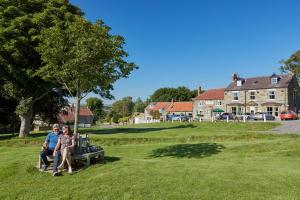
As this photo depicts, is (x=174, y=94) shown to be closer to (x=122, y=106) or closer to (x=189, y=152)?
(x=122, y=106)

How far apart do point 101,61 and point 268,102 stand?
188 ft

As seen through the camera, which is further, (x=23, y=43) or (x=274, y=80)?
(x=274, y=80)

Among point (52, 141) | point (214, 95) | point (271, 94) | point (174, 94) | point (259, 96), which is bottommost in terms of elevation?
point (52, 141)

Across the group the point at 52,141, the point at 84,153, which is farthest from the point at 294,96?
the point at 52,141

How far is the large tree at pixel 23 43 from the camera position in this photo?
86.2 ft

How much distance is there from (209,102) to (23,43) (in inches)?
2249

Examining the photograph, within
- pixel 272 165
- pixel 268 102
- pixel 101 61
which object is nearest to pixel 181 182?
→ pixel 272 165

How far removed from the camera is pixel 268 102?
6406 cm

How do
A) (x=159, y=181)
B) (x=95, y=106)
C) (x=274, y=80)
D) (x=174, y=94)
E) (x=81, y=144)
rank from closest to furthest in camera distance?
(x=159, y=181)
(x=81, y=144)
(x=274, y=80)
(x=95, y=106)
(x=174, y=94)

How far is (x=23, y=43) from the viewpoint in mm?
26594

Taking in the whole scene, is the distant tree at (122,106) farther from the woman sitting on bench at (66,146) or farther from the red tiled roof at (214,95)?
the woman sitting on bench at (66,146)

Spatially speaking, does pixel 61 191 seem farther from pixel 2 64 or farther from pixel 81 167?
pixel 2 64

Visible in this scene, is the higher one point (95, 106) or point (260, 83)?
point (260, 83)

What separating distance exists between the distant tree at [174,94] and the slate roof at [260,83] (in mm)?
60058
